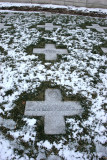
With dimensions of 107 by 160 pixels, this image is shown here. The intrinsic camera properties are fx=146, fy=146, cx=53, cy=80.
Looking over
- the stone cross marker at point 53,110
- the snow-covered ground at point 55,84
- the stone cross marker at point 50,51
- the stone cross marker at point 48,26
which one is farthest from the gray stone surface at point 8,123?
the stone cross marker at point 48,26

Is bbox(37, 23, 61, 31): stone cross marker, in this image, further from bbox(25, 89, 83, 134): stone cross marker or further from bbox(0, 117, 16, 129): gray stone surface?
bbox(0, 117, 16, 129): gray stone surface

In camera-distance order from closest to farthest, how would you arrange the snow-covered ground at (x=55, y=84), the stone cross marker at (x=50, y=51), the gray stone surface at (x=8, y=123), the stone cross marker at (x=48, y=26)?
the snow-covered ground at (x=55, y=84)
the gray stone surface at (x=8, y=123)
the stone cross marker at (x=50, y=51)
the stone cross marker at (x=48, y=26)

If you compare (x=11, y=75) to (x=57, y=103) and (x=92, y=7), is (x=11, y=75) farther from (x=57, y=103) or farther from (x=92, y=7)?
(x=92, y=7)

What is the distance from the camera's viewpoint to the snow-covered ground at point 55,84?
138cm

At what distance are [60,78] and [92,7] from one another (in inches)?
171

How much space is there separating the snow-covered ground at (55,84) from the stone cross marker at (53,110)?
2.5 inches

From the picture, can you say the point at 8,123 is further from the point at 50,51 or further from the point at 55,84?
the point at 50,51

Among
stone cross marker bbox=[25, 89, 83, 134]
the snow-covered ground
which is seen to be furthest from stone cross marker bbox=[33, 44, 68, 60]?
stone cross marker bbox=[25, 89, 83, 134]

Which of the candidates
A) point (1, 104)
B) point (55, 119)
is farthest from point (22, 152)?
point (1, 104)

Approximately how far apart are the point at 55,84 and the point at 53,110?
46 centimetres

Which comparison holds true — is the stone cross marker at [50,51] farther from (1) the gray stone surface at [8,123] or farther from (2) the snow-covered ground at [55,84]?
(1) the gray stone surface at [8,123]

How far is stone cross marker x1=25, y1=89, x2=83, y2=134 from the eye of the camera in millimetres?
1546

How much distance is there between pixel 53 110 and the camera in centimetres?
171

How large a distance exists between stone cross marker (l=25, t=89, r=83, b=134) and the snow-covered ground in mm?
63
